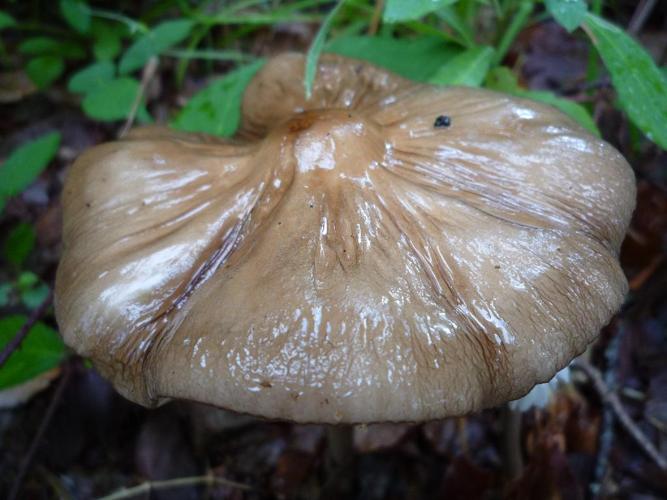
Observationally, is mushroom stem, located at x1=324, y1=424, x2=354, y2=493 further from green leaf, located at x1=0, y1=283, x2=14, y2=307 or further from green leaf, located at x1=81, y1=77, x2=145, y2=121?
green leaf, located at x1=81, y1=77, x2=145, y2=121

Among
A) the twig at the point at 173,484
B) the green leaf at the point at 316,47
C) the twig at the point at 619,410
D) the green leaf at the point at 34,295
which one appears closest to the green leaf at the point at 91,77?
the green leaf at the point at 34,295

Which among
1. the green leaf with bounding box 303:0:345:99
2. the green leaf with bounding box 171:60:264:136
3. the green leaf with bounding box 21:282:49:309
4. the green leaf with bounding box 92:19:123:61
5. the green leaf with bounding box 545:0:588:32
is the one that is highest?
the green leaf with bounding box 545:0:588:32

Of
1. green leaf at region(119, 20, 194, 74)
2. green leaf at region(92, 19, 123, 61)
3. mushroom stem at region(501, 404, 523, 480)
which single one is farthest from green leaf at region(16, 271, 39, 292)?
mushroom stem at region(501, 404, 523, 480)

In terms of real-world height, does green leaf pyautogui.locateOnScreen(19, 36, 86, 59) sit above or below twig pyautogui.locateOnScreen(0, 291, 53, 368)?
above

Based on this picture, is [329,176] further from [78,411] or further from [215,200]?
[78,411]

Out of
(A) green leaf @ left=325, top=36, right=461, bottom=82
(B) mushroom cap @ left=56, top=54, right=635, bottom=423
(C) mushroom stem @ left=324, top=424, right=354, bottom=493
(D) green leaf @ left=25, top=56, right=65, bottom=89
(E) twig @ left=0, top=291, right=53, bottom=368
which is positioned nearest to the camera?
(B) mushroom cap @ left=56, top=54, right=635, bottom=423

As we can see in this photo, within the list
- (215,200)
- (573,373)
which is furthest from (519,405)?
(215,200)

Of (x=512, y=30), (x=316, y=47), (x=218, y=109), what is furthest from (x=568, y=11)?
(x=218, y=109)
